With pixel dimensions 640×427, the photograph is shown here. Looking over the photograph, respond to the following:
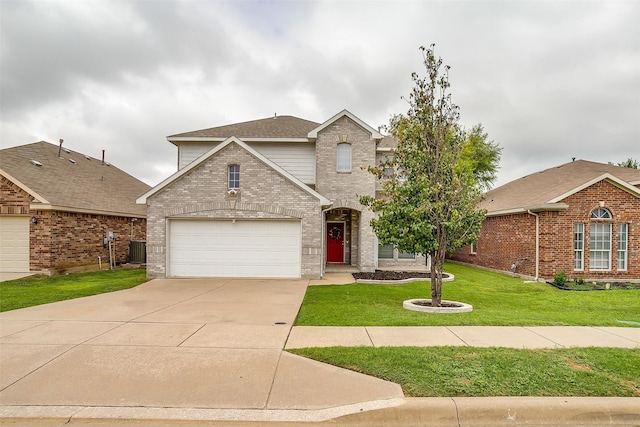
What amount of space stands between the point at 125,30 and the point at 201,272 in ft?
30.6

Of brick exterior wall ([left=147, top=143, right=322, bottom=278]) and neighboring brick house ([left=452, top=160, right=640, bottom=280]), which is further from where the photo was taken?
neighboring brick house ([left=452, top=160, right=640, bottom=280])

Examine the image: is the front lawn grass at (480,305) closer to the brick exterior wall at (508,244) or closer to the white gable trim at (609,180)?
the brick exterior wall at (508,244)

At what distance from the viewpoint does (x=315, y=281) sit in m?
14.0

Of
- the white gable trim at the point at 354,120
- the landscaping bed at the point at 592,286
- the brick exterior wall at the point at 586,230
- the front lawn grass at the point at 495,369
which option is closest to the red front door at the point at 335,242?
the white gable trim at the point at 354,120

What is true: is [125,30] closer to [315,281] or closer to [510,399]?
[315,281]

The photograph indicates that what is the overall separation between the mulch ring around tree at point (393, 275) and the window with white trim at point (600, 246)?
20.1 feet

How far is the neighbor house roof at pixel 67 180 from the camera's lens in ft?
50.8

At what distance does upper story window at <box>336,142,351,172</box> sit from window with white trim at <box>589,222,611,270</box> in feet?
34.0

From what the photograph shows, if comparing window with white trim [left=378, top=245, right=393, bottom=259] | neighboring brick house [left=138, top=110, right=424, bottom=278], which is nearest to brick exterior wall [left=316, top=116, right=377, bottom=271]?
window with white trim [left=378, top=245, right=393, bottom=259]

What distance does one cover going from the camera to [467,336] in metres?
6.59

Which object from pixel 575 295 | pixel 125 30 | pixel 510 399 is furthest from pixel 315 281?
pixel 125 30

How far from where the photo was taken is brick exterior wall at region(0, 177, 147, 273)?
15.3m

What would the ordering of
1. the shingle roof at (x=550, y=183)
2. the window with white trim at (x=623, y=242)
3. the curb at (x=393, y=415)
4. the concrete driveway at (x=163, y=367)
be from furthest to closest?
the shingle roof at (x=550, y=183) → the window with white trim at (x=623, y=242) → the concrete driveway at (x=163, y=367) → the curb at (x=393, y=415)

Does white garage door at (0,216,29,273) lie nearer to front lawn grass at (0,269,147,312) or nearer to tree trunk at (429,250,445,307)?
front lawn grass at (0,269,147,312)
